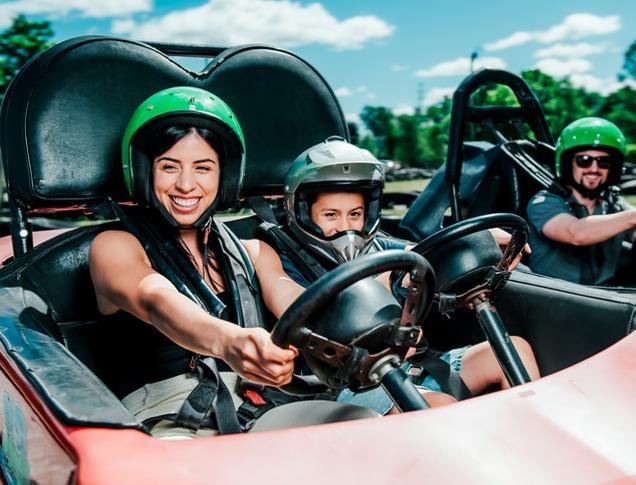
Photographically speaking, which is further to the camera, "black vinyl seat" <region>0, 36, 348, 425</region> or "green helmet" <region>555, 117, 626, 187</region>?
"green helmet" <region>555, 117, 626, 187</region>

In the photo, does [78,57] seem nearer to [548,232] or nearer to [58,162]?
[58,162]

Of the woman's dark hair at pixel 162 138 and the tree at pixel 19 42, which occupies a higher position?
the tree at pixel 19 42

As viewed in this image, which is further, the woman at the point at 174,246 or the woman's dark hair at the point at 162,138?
the woman's dark hair at the point at 162,138

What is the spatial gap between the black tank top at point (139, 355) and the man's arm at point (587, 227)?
1832 millimetres

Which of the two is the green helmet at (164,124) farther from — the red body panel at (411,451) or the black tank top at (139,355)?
the red body panel at (411,451)

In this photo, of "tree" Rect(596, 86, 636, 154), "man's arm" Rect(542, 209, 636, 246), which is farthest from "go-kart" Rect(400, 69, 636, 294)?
"tree" Rect(596, 86, 636, 154)

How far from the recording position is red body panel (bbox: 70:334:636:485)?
3.26ft

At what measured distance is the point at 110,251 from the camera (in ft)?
5.99

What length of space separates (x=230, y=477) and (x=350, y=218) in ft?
3.79

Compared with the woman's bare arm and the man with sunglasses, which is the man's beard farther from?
the woman's bare arm

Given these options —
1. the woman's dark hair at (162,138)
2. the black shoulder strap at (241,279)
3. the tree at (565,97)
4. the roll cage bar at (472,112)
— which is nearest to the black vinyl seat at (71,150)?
the woman's dark hair at (162,138)

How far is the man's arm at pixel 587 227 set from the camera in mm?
3000

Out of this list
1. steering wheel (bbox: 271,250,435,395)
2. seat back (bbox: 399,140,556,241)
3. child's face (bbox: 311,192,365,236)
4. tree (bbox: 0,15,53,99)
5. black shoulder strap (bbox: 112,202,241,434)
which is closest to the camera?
steering wheel (bbox: 271,250,435,395)

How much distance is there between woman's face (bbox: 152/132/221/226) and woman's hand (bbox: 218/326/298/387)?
72 cm
